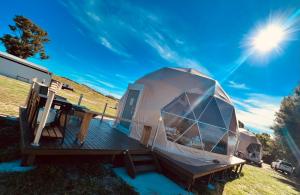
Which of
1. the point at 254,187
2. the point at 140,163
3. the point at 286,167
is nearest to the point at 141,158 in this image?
the point at 140,163

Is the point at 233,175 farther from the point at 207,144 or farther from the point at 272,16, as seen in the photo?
the point at 272,16

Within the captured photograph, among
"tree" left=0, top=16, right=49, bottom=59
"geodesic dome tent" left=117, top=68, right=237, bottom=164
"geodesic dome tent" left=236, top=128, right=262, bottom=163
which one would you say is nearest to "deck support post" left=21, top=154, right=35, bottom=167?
"geodesic dome tent" left=117, top=68, right=237, bottom=164

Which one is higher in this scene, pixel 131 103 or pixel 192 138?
pixel 131 103

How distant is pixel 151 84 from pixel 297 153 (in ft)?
75.2

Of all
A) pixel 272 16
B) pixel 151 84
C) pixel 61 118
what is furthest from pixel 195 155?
pixel 272 16

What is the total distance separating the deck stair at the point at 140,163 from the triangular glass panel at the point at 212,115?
309cm

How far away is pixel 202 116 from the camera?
8.05 metres

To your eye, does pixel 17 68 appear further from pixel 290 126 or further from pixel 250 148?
pixel 290 126

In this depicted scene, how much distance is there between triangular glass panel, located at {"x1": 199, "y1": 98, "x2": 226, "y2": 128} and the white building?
3054cm

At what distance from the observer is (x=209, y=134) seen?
8086 mm

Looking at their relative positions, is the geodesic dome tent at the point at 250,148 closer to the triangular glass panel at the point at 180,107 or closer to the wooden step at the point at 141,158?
the triangular glass panel at the point at 180,107

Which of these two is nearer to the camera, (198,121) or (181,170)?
(181,170)

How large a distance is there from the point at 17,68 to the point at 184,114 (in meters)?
33.8

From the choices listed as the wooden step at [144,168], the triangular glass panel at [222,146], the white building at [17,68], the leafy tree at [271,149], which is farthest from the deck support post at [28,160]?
the white building at [17,68]
